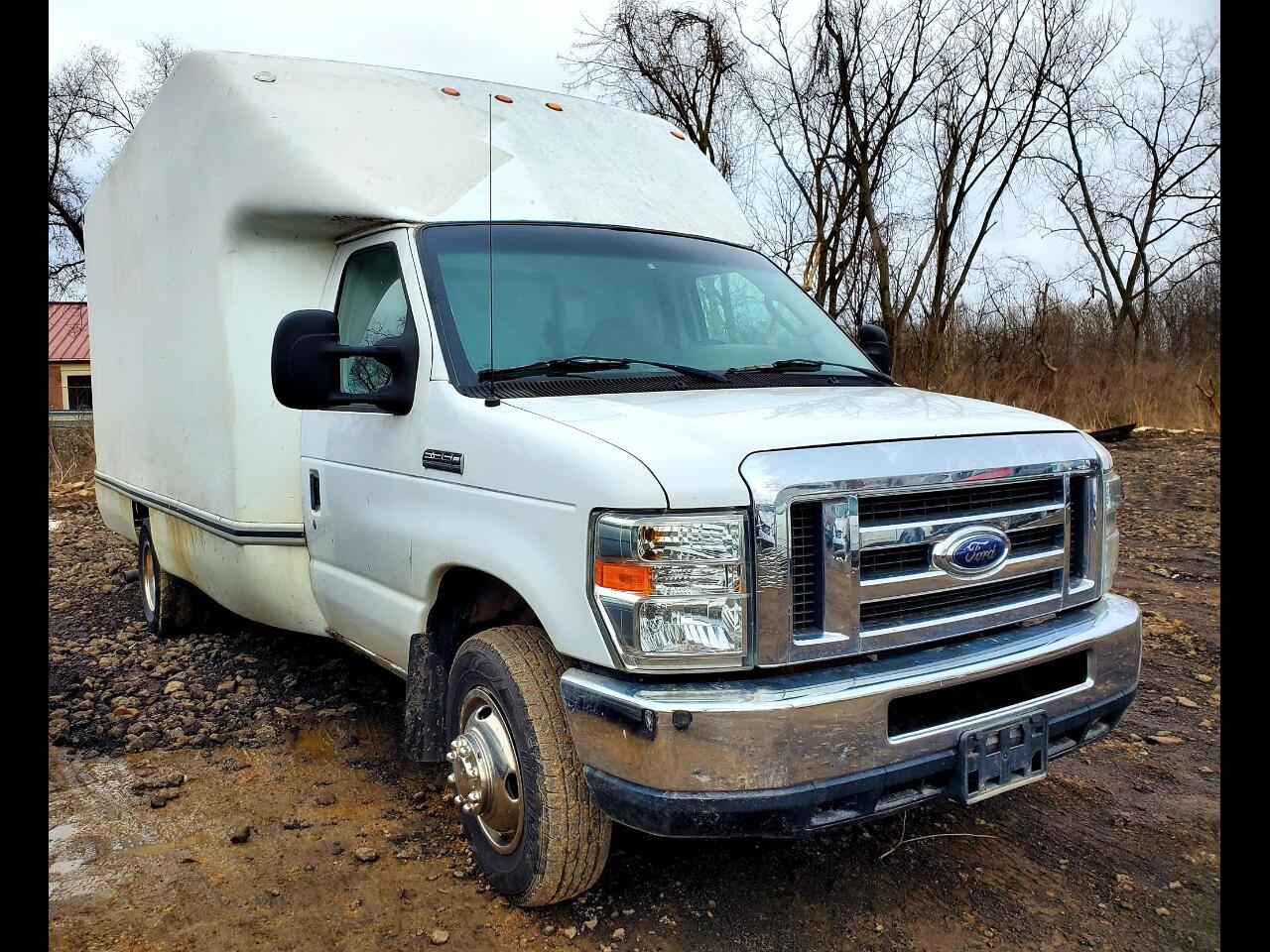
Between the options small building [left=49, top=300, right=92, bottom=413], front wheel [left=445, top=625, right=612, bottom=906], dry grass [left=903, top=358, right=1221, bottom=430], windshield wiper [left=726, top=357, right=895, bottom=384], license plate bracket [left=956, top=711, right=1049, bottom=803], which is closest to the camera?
license plate bracket [left=956, top=711, right=1049, bottom=803]

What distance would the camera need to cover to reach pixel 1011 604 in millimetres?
3090

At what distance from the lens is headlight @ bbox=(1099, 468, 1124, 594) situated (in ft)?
11.0

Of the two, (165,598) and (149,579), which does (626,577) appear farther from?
(149,579)

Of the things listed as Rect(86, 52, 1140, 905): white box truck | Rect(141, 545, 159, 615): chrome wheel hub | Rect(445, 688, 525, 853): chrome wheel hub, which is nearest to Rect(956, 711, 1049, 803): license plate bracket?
Rect(86, 52, 1140, 905): white box truck

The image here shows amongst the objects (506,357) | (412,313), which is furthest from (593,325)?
(412,313)

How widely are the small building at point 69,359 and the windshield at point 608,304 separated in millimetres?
41473

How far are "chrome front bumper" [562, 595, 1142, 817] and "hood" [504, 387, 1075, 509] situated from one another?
0.51 m

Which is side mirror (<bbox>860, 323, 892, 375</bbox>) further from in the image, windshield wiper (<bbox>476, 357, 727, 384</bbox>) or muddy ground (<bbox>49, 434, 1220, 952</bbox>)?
muddy ground (<bbox>49, 434, 1220, 952</bbox>)

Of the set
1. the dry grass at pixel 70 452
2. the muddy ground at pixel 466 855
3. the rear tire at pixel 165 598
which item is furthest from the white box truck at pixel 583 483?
the dry grass at pixel 70 452

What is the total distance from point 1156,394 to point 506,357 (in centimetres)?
1692

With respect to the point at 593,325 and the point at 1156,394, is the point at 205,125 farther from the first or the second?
the point at 1156,394

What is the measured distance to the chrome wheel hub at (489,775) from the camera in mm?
3125

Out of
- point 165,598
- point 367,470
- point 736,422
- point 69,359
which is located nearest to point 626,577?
point 736,422

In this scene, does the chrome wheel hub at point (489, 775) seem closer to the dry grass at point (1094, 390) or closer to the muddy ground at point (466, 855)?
the muddy ground at point (466, 855)
